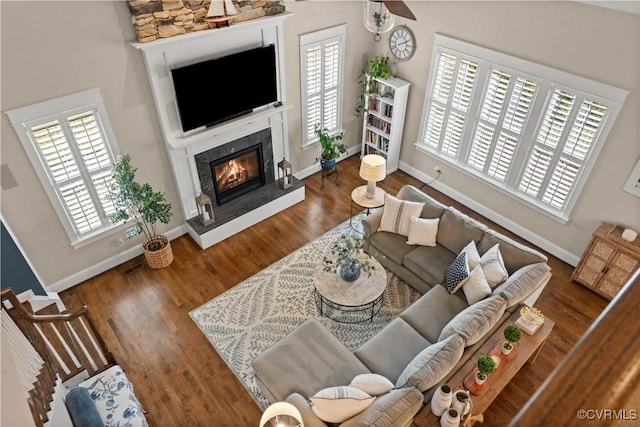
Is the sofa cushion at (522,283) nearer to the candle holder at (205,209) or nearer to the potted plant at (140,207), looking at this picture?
the candle holder at (205,209)

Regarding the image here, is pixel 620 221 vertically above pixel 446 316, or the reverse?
pixel 620 221

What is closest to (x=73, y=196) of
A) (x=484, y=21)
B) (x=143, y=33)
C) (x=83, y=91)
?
(x=83, y=91)

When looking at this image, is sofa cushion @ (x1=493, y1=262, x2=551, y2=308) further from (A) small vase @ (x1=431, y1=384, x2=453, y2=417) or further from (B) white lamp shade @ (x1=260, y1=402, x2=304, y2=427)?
(B) white lamp shade @ (x1=260, y1=402, x2=304, y2=427)

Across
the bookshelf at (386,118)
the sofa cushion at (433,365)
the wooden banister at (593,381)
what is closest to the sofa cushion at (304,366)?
the sofa cushion at (433,365)

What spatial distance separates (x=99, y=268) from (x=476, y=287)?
4.78m

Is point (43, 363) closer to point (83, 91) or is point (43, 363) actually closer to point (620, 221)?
point (83, 91)

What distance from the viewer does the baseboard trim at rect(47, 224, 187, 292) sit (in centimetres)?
561

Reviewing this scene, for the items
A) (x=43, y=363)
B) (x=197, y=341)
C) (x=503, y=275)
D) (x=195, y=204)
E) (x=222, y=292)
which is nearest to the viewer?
(x=43, y=363)

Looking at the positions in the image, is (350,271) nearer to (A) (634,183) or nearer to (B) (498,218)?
(B) (498,218)

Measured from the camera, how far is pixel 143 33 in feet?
15.5

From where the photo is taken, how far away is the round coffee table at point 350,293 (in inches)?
190

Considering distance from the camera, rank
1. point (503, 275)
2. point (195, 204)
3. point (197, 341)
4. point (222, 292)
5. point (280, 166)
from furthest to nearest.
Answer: point (280, 166) < point (195, 204) < point (222, 292) < point (197, 341) < point (503, 275)

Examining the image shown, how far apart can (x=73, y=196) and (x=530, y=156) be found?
19.3 feet

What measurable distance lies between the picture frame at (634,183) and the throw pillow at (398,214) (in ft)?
7.73
